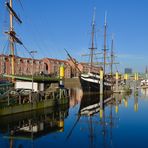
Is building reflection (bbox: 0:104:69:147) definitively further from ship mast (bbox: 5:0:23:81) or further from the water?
ship mast (bbox: 5:0:23:81)

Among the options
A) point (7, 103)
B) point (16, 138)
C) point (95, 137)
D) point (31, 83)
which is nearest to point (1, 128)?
point (16, 138)

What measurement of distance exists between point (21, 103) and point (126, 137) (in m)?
15.0

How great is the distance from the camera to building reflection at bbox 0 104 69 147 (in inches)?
875

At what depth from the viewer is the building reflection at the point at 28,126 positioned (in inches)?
875

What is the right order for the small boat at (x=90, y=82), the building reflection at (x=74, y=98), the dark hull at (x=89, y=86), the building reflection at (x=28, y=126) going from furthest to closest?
1. the dark hull at (x=89, y=86)
2. the small boat at (x=90, y=82)
3. the building reflection at (x=74, y=98)
4. the building reflection at (x=28, y=126)

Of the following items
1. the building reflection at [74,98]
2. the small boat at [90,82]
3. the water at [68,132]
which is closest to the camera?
the water at [68,132]

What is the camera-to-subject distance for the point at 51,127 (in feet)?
86.3

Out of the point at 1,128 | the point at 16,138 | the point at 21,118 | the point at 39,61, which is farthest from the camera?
the point at 39,61

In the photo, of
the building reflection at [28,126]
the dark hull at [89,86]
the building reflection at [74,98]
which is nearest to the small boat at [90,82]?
Result: the dark hull at [89,86]

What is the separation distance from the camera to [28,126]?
2598cm

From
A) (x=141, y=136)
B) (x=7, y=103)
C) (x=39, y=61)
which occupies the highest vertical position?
(x=39, y=61)

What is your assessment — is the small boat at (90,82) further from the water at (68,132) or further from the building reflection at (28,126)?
the water at (68,132)

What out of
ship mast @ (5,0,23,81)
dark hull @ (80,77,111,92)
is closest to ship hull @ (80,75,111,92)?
dark hull @ (80,77,111,92)

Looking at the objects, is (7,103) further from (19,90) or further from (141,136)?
(141,136)
